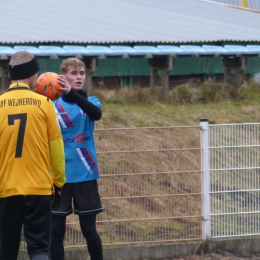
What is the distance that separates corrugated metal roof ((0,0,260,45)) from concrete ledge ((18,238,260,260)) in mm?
8504

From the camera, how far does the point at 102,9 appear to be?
68.2 feet

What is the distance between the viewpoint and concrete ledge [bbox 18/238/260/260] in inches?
312

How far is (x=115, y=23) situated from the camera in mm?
19516

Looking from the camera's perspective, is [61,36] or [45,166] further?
[61,36]

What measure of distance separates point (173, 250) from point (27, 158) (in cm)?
342

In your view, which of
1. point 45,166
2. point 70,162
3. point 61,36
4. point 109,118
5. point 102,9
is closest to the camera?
point 45,166

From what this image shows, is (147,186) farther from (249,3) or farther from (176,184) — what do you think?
(249,3)

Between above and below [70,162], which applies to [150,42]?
above

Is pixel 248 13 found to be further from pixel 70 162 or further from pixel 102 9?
pixel 70 162

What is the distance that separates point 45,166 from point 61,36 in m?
11.8

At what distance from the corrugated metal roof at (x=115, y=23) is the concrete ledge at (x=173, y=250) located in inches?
335

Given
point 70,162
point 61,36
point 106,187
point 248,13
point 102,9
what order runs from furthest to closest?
point 248,13, point 102,9, point 61,36, point 106,187, point 70,162

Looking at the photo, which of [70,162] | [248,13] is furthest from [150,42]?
[70,162]

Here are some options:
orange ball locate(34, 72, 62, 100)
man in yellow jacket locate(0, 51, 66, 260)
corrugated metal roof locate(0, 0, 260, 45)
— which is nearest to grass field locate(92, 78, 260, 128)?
corrugated metal roof locate(0, 0, 260, 45)
